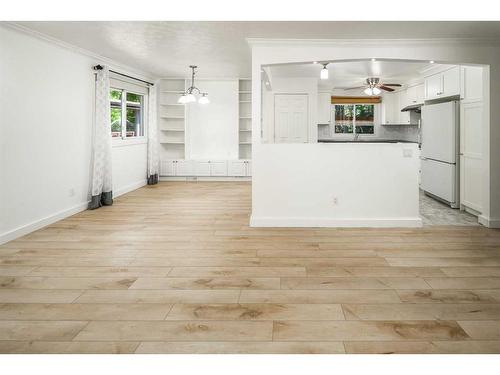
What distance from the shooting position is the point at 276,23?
4488mm

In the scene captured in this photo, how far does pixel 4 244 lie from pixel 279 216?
3185 millimetres

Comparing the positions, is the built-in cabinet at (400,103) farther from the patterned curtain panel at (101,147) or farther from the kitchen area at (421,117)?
the patterned curtain panel at (101,147)

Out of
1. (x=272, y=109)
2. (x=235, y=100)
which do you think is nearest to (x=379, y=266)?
(x=272, y=109)

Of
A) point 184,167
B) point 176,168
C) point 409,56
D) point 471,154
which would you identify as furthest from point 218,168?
point 409,56

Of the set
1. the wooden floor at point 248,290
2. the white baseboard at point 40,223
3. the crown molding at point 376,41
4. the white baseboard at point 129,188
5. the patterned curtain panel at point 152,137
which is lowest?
the wooden floor at point 248,290

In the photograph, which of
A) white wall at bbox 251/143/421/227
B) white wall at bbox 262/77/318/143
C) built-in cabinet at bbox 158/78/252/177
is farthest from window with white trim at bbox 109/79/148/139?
white wall at bbox 251/143/421/227

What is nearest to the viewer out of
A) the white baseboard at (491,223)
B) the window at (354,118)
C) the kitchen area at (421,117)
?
the white baseboard at (491,223)

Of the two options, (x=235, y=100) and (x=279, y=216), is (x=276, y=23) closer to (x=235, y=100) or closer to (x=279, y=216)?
(x=279, y=216)

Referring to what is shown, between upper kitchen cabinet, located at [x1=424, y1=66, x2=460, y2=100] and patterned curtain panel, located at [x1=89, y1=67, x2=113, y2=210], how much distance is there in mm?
5443

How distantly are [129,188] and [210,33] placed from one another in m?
4.52

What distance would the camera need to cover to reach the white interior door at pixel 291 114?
30.4 feet

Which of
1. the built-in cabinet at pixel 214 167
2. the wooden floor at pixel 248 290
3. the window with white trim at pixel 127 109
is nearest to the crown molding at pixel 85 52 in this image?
the window with white trim at pixel 127 109

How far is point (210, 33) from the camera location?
5250 mm

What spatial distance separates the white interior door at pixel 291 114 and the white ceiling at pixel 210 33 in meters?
2.57
